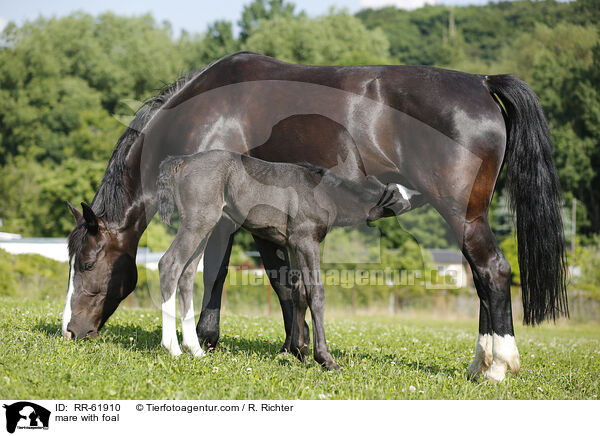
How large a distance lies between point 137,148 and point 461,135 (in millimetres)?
3267

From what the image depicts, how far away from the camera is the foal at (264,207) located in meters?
5.16

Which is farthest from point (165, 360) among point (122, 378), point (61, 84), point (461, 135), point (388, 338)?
point (61, 84)

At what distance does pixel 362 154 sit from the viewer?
555 cm

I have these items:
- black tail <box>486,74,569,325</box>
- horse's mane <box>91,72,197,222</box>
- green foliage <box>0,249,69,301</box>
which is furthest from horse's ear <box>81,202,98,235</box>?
green foliage <box>0,249,69,301</box>

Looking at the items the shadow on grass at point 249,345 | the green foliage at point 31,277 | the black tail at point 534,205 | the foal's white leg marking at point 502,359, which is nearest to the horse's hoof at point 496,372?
the foal's white leg marking at point 502,359

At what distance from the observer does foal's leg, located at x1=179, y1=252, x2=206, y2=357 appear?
5.39 m

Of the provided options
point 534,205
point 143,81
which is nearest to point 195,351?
point 534,205

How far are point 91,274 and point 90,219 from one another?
1.99 ft

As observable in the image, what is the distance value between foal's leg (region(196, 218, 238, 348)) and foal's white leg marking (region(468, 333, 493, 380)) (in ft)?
8.77

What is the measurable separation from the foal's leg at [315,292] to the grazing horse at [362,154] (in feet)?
2.47

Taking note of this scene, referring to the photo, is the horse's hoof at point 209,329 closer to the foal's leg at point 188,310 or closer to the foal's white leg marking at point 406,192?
the foal's leg at point 188,310

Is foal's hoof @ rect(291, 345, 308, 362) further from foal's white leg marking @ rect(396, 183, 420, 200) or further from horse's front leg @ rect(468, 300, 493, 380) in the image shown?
foal's white leg marking @ rect(396, 183, 420, 200)

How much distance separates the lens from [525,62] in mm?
41562

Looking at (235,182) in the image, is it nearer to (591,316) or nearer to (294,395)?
(294,395)
